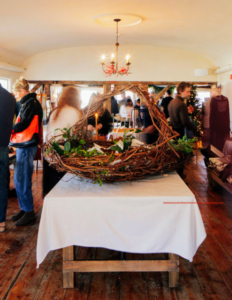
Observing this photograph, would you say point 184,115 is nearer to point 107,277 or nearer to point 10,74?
point 107,277

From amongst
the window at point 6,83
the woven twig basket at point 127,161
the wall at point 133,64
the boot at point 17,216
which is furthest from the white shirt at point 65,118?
the wall at point 133,64

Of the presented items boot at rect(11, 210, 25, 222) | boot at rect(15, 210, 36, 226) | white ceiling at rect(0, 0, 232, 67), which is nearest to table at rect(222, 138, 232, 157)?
white ceiling at rect(0, 0, 232, 67)

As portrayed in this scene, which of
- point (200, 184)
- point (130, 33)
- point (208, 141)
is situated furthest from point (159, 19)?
point (200, 184)

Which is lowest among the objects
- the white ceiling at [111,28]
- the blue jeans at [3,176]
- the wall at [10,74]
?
the blue jeans at [3,176]

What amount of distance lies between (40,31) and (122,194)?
642 centimetres

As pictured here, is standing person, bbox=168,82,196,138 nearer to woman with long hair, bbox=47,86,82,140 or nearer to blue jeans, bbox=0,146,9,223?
woman with long hair, bbox=47,86,82,140

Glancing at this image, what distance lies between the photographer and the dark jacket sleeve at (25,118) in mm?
3369

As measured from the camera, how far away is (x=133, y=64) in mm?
10188

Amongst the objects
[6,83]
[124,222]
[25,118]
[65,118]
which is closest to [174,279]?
[124,222]

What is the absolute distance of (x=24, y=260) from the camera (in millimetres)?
2756

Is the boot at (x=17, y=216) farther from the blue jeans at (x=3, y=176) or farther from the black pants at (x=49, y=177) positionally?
the black pants at (x=49, y=177)

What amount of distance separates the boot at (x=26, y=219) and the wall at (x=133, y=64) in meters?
7.26

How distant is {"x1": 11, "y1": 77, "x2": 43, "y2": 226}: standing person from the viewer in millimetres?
3408

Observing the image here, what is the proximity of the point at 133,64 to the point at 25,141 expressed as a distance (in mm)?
7409
